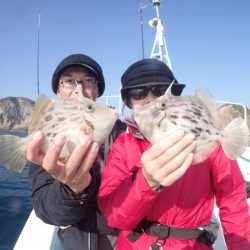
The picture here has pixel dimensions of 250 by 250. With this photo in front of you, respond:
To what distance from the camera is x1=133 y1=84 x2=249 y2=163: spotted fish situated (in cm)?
219

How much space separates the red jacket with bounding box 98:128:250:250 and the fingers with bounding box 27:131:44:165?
725 millimetres

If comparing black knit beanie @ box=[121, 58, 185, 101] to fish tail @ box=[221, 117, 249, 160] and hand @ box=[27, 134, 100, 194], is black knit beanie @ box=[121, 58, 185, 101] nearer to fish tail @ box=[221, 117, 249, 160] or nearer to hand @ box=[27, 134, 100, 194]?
fish tail @ box=[221, 117, 249, 160]

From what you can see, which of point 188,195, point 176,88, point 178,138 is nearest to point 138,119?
point 178,138

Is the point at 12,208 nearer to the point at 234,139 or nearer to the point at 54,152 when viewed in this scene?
the point at 54,152

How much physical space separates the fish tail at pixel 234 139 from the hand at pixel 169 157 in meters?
0.42

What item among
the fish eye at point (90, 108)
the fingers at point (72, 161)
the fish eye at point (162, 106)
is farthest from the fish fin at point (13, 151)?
the fish eye at point (162, 106)

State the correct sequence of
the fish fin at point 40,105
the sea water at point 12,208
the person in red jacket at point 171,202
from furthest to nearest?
the sea water at point 12,208, the person in red jacket at point 171,202, the fish fin at point 40,105

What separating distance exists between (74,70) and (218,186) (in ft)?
7.18

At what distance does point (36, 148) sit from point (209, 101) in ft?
4.87

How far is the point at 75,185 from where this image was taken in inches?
94.1

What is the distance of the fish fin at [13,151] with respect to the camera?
2369 millimetres

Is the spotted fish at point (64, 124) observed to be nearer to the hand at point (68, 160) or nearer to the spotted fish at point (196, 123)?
the hand at point (68, 160)

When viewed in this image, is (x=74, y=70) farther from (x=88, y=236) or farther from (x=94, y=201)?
(x=88, y=236)

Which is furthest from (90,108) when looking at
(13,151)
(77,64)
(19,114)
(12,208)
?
(12,208)
